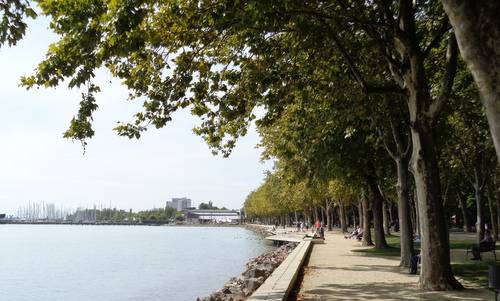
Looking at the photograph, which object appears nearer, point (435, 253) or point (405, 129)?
point (435, 253)

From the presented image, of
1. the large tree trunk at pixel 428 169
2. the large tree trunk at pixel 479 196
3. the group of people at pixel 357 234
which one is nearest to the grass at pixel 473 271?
the large tree trunk at pixel 428 169

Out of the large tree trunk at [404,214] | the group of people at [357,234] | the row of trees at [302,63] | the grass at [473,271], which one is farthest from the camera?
the group of people at [357,234]

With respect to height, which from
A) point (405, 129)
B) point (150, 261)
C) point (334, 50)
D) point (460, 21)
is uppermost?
point (334, 50)

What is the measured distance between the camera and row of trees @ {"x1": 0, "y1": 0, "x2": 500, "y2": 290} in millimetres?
9867

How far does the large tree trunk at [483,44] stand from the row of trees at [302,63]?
0.01 meters

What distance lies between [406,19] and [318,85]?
4.69m

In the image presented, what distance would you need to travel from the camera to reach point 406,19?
49.3 ft

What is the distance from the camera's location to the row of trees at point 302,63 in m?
9.87

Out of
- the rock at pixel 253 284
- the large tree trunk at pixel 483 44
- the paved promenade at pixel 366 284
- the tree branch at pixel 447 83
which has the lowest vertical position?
the rock at pixel 253 284

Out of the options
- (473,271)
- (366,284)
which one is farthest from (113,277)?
(473,271)

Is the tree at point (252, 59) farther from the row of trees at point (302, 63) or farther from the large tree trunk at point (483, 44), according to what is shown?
the large tree trunk at point (483, 44)

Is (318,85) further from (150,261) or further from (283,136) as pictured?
(150,261)

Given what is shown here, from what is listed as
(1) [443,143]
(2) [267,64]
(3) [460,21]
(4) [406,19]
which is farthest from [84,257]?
(3) [460,21]

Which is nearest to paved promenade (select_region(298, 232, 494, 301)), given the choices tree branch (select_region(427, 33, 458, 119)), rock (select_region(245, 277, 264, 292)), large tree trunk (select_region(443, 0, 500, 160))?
rock (select_region(245, 277, 264, 292))
